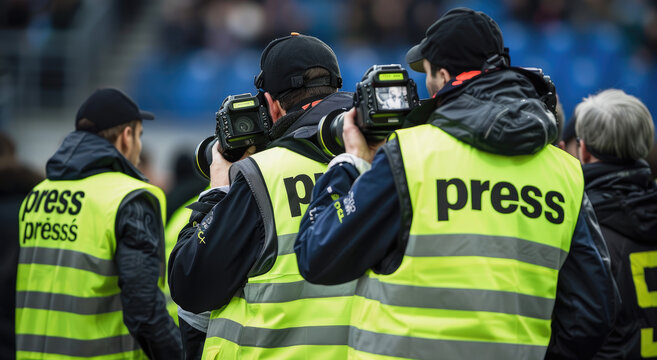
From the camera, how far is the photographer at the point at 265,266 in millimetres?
2734

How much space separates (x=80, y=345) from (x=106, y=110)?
4.04ft

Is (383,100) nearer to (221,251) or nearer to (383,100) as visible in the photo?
(383,100)

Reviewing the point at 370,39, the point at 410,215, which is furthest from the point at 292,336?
the point at 370,39

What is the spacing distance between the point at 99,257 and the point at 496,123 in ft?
7.56

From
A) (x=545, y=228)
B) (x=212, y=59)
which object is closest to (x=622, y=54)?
(x=212, y=59)

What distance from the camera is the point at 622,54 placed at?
395 inches

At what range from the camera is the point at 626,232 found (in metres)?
3.45

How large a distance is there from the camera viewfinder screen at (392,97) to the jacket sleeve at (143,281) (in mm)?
1842

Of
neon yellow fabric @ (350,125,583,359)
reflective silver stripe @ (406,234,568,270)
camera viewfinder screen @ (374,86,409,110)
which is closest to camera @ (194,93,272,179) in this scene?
camera viewfinder screen @ (374,86,409,110)

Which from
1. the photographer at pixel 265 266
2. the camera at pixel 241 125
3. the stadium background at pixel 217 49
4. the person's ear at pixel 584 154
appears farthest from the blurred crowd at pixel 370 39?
the photographer at pixel 265 266

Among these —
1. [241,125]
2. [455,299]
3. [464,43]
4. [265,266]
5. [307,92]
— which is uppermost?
[464,43]

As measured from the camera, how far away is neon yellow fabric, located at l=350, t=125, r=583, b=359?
2336 millimetres

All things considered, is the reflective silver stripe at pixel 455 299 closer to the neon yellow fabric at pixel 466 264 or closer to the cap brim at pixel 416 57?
the neon yellow fabric at pixel 466 264

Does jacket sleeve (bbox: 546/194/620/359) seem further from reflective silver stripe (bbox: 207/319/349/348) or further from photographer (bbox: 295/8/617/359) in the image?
reflective silver stripe (bbox: 207/319/349/348)
